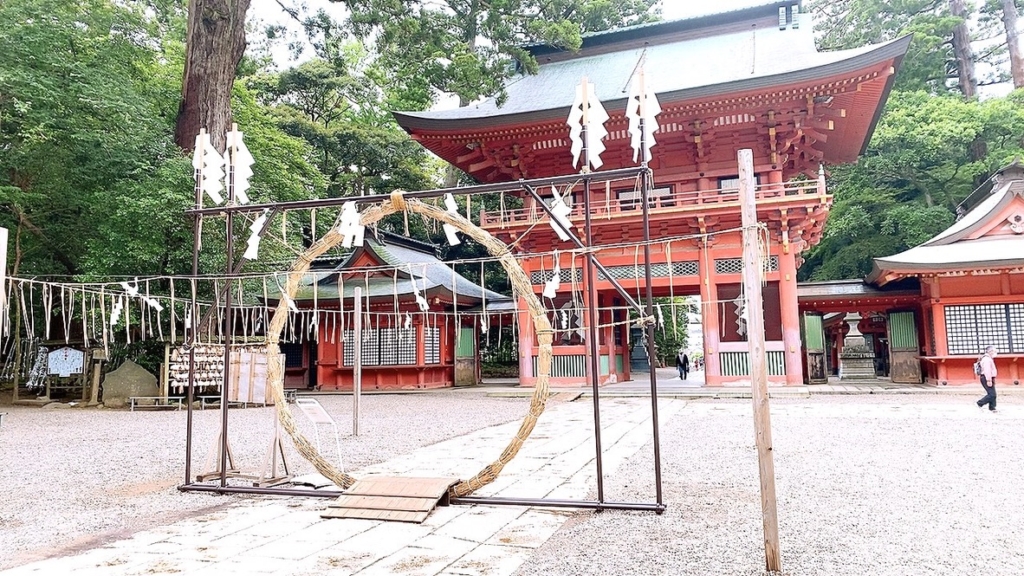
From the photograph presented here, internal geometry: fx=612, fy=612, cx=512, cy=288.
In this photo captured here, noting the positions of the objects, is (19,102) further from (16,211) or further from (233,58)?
(233,58)

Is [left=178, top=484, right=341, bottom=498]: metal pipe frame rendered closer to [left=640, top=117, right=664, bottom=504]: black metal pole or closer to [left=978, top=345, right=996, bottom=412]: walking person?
[left=640, top=117, right=664, bottom=504]: black metal pole

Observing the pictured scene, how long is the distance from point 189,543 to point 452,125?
483 inches

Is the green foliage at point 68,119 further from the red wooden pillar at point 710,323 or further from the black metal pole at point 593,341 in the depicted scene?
the red wooden pillar at point 710,323

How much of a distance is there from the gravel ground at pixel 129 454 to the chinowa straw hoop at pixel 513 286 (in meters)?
0.85

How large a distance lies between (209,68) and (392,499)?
1264cm

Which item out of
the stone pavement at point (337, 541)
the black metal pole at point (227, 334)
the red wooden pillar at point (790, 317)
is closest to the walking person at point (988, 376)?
the red wooden pillar at point (790, 317)

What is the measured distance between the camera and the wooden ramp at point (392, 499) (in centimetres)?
437

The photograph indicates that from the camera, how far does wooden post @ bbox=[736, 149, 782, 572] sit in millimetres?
3266

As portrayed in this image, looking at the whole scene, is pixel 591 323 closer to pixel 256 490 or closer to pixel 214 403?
pixel 256 490

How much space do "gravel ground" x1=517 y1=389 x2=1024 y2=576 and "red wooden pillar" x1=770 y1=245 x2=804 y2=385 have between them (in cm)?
518

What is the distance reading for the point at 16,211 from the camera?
45.6ft

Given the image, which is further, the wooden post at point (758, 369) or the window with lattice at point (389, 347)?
the window with lattice at point (389, 347)

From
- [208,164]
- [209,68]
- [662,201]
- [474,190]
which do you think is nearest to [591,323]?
[474,190]

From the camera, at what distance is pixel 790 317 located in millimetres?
13938
